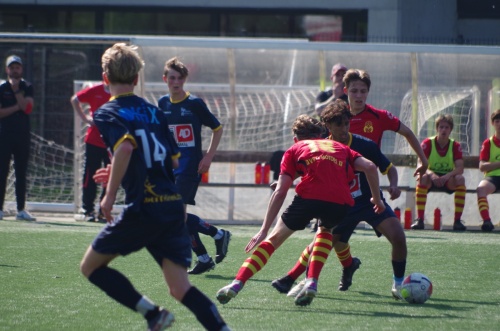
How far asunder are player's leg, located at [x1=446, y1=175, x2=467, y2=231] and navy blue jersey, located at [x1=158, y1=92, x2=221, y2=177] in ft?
17.3

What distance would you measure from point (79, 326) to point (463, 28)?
1807cm

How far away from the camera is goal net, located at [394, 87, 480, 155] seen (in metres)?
13.7

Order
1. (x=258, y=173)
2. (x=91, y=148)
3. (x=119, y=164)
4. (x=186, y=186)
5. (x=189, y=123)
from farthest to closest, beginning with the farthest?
(x=258, y=173)
(x=91, y=148)
(x=189, y=123)
(x=186, y=186)
(x=119, y=164)

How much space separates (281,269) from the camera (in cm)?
846

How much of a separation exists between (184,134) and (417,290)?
9.00 feet

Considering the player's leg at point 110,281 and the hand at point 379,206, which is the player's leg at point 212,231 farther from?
the player's leg at point 110,281

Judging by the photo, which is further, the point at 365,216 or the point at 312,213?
the point at 365,216

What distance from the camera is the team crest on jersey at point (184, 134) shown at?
8492 millimetres

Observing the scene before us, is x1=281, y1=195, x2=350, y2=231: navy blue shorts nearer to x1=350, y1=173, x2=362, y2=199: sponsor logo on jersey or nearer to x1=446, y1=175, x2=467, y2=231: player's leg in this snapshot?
x1=350, y1=173, x2=362, y2=199: sponsor logo on jersey

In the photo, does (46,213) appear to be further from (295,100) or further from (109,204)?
(109,204)

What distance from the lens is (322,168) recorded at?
6.39 metres

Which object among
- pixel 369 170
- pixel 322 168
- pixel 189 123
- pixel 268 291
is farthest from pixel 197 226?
pixel 369 170

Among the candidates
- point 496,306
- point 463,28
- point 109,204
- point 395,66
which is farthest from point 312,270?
point 463,28

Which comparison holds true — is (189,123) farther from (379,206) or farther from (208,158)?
(379,206)
